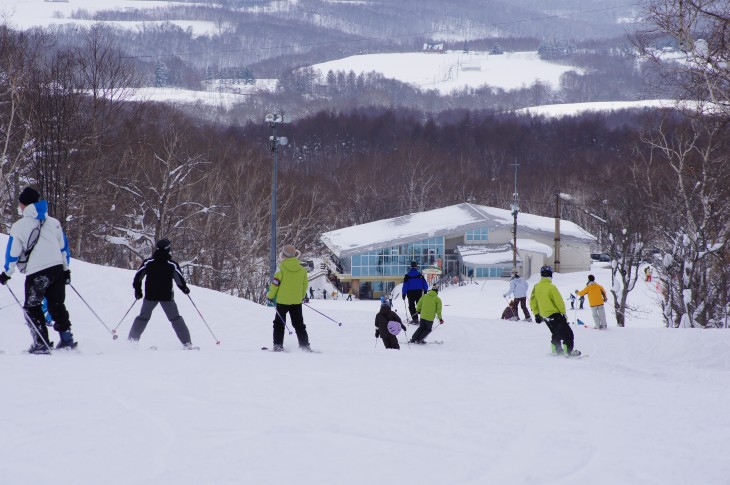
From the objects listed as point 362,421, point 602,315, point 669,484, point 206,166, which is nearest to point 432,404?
point 362,421

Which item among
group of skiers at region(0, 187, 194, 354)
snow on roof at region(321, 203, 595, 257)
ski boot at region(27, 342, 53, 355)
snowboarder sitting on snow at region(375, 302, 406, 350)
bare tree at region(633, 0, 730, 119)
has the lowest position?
snowboarder sitting on snow at region(375, 302, 406, 350)

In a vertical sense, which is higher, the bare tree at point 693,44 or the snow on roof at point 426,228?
the bare tree at point 693,44

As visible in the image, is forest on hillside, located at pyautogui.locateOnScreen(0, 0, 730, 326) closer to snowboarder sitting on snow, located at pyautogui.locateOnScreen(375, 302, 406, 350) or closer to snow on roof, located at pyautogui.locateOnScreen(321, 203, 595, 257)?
snow on roof, located at pyautogui.locateOnScreen(321, 203, 595, 257)

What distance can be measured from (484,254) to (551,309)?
43.3 meters

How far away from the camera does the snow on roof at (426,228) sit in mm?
54000

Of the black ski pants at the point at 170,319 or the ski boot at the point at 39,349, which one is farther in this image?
the black ski pants at the point at 170,319

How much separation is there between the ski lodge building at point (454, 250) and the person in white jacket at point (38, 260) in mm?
44864

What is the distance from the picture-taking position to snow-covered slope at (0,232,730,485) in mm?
4117

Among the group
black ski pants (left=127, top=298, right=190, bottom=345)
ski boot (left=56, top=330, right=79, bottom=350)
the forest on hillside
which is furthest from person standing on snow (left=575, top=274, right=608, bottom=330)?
ski boot (left=56, top=330, right=79, bottom=350)

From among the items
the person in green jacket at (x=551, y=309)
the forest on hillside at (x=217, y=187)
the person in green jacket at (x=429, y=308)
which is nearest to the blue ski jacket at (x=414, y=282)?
the person in green jacket at (x=429, y=308)

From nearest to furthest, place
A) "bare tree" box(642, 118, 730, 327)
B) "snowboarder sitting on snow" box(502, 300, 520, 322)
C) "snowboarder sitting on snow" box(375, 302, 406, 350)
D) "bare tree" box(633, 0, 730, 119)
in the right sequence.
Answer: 1. "snowboarder sitting on snow" box(375, 302, 406, 350)
2. "bare tree" box(633, 0, 730, 119)
3. "snowboarder sitting on snow" box(502, 300, 520, 322)
4. "bare tree" box(642, 118, 730, 327)

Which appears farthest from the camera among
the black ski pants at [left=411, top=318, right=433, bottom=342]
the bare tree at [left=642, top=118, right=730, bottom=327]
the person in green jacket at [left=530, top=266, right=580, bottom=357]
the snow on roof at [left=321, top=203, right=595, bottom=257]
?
the snow on roof at [left=321, top=203, right=595, bottom=257]

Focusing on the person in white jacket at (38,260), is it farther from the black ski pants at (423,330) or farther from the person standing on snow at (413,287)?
the person standing on snow at (413,287)

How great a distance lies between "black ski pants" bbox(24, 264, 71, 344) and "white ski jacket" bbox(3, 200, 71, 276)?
0.26 ft
